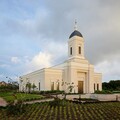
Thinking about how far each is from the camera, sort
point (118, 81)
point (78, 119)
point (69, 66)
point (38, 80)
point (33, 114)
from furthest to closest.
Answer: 1. point (118, 81)
2. point (38, 80)
3. point (69, 66)
4. point (33, 114)
5. point (78, 119)

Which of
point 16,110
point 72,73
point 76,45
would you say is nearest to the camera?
point 16,110

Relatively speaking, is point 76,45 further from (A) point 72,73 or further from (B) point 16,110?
(B) point 16,110

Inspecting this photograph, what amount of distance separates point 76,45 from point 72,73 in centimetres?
611

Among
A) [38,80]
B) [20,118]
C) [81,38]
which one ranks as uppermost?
[81,38]

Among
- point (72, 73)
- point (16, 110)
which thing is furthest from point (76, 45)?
point (16, 110)

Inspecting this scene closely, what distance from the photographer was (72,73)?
4209cm

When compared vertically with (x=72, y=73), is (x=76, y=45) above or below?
above

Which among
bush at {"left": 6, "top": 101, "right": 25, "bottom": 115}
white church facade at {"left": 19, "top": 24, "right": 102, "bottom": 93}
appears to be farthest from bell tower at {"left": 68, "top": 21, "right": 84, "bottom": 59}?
bush at {"left": 6, "top": 101, "right": 25, "bottom": 115}

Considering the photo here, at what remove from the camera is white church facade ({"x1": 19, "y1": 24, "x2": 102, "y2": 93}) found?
139 ft

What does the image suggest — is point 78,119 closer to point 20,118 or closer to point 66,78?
point 20,118

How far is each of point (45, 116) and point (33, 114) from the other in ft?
3.82

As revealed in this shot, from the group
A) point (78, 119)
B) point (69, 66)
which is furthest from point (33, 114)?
point (69, 66)

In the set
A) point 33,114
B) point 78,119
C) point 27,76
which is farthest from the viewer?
point 27,76

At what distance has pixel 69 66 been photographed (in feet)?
139
